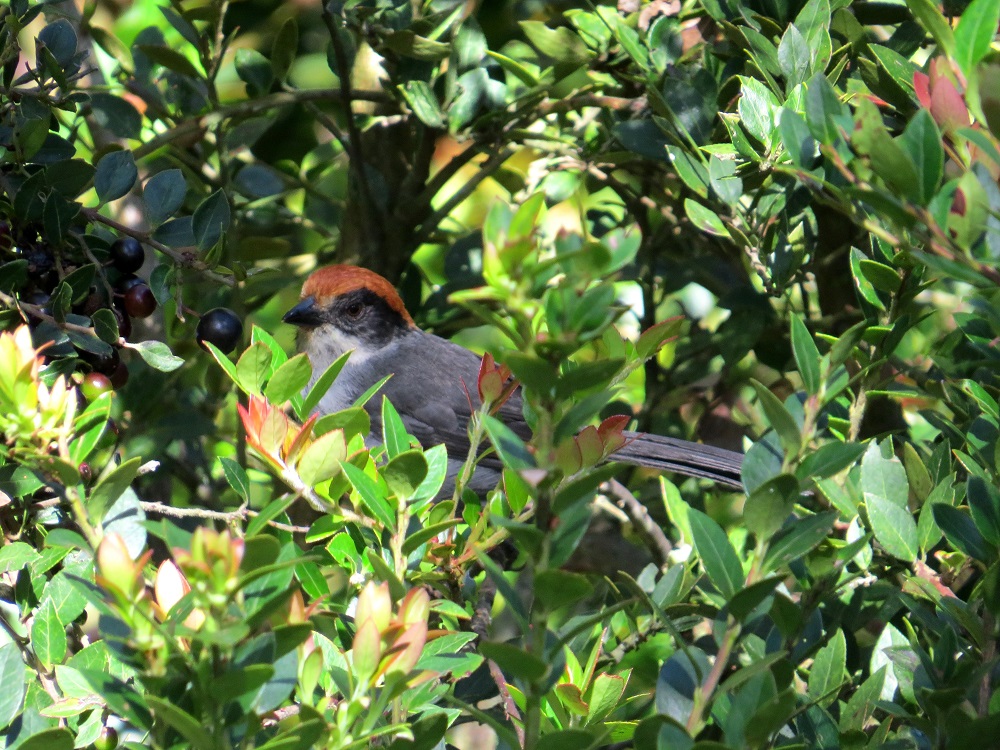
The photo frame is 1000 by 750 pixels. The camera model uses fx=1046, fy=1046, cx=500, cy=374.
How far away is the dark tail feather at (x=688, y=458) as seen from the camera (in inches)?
139

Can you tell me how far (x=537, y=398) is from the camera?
120cm

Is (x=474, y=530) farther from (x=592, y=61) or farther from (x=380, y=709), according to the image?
(x=592, y=61)

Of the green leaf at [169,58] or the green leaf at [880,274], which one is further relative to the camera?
the green leaf at [169,58]

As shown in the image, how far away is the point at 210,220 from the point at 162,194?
0.14 m

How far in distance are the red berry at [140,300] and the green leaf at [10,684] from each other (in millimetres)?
1065

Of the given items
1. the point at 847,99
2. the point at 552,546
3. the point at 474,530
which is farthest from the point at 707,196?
the point at 552,546

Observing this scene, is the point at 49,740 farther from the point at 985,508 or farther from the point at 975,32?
the point at 975,32

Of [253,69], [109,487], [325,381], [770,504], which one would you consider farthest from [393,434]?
[253,69]

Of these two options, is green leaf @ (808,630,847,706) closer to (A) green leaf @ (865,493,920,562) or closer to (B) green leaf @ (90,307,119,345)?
(A) green leaf @ (865,493,920,562)

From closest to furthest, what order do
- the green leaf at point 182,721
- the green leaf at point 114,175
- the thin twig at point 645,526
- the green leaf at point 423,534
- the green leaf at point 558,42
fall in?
the green leaf at point 182,721, the green leaf at point 423,534, the green leaf at point 114,175, the green leaf at point 558,42, the thin twig at point 645,526

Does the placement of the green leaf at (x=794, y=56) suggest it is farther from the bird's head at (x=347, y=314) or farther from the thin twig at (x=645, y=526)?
the bird's head at (x=347, y=314)

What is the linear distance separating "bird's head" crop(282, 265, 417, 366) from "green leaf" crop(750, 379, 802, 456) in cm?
270

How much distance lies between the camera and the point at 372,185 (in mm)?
3861

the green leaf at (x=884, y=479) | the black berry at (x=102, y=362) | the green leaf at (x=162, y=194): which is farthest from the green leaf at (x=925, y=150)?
the black berry at (x=102, y=362)
